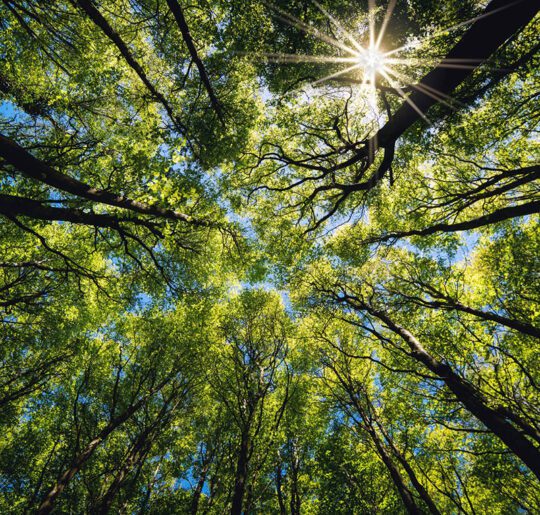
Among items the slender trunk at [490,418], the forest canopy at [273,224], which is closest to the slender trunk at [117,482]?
the forest canopy at [273,224]

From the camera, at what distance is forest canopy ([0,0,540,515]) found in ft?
18.3

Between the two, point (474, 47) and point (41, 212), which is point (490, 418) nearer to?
point (474, 47)

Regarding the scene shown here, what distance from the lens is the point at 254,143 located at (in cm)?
1022

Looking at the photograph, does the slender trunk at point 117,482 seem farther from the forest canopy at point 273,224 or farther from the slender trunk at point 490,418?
the slender trunk at point 490,418

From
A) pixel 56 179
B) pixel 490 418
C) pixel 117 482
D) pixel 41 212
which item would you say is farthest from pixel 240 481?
pixel 56 179

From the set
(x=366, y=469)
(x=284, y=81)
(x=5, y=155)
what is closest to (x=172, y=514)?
(x=366, y=469)

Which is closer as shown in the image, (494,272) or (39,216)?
(39,216)

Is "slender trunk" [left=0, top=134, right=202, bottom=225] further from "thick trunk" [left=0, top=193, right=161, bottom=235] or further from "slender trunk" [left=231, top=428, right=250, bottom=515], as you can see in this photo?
"slender trunk" [left=231, top=428, right=250, bottom=515]

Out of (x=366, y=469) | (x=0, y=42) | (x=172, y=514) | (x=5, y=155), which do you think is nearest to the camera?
(x=5, y=155)

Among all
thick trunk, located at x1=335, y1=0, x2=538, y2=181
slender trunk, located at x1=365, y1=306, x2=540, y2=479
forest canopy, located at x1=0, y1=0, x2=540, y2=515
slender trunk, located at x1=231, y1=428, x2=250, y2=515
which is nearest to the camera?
thick trunk, located at x1=335, y1=0, x2=538, y2=181

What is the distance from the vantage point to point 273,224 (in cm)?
1080

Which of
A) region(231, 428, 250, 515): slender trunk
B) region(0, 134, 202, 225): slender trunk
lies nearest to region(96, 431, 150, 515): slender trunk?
region(231, 428, 250, 515): slender trunk

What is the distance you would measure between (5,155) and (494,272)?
593 inches

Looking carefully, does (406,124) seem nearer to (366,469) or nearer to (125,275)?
(125,275)
